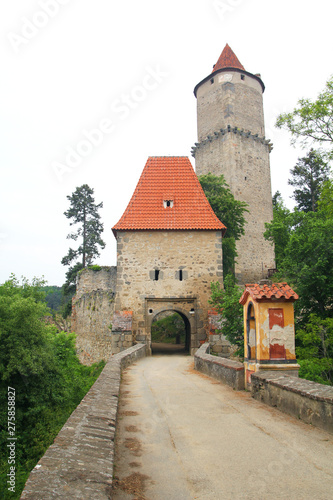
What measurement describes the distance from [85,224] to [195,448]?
31.8m

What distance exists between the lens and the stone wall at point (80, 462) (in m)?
2.26

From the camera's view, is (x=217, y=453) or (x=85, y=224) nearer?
(x=217, y=453)

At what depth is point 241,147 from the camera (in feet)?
96.1

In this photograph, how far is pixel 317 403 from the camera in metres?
4.56

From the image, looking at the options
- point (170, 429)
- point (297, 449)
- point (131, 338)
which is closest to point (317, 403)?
point (297, 449)

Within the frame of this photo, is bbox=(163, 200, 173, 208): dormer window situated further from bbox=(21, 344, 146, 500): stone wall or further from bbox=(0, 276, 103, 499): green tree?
bbox=(21, 344, 146, 500): stone wall

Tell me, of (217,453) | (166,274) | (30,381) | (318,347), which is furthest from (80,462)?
(166,274)

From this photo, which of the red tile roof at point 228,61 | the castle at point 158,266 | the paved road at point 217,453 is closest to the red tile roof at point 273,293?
the paved road at point 217,453

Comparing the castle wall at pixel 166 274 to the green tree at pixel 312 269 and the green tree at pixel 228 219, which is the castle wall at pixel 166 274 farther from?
the green tree at pixel 228 219

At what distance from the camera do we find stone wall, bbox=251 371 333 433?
174 inches

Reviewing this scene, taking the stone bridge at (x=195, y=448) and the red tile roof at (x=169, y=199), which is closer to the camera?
the stone bridge at (x=195, y=448)

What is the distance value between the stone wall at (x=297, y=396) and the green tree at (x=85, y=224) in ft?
91.6

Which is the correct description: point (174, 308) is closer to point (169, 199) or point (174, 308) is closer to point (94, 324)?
point (169, 199)

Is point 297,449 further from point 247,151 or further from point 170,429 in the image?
point 247,151
